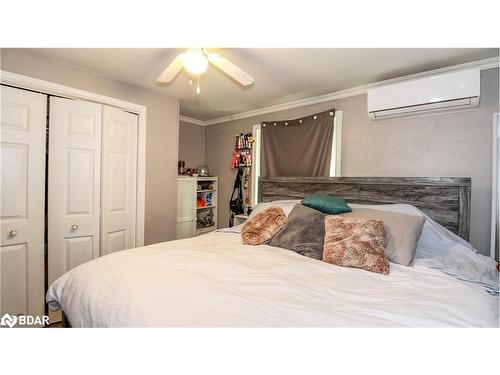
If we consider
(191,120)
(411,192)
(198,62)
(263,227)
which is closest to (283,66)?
(198,62)

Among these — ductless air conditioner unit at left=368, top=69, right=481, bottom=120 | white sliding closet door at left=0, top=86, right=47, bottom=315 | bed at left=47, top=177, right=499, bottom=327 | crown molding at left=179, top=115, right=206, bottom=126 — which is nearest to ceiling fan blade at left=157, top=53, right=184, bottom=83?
white sliding closet door at left=0, top=86, right=47, bottom=315

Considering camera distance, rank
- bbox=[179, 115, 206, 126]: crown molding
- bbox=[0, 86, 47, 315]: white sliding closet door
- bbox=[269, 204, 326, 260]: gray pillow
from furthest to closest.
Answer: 1. bbox=[179, 115, 206, 126]: crown molding
2. bbox=[0, 86, 47, 315]: white sliding closet door
3. bbox=[269, 204, 326, 260]: gray pillow

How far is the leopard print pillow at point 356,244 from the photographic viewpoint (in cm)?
143

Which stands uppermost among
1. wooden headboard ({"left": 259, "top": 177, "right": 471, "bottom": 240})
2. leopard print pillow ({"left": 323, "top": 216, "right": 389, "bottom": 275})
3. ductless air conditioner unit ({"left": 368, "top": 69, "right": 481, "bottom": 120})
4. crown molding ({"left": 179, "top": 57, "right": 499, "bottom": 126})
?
crown molding ({"left": 179, "top": 57, "right": 499, "bottom": 126})

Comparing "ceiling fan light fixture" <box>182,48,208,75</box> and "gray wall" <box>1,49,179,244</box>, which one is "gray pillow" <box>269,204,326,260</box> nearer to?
"ceiling fan light fixture" <box>182,48,208,75</box>

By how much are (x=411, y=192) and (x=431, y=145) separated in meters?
0.47

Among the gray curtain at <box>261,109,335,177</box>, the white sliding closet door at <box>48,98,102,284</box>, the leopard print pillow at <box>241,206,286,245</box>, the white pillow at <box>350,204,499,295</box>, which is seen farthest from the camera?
the gray curtain at <box>261,109,335,177</box>

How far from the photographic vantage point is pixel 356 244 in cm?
151

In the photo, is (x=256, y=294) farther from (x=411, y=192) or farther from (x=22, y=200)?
(x=22, y=200)

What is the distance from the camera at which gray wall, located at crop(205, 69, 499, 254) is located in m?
1.91

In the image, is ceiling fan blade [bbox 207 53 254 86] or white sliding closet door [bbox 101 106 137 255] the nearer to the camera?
ceiling fan blade [bbox 207 53 254 86]

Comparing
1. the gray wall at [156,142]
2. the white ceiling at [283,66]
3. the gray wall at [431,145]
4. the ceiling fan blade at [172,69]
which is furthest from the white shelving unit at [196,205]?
the gray wall at [431,145]

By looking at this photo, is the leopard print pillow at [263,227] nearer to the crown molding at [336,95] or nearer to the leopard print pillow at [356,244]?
the leopard print pillow at [356,244]

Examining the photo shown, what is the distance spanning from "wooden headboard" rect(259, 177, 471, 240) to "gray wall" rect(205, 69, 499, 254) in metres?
0.21
